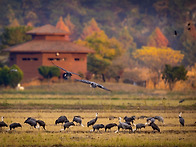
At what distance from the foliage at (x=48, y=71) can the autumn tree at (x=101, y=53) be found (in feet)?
26.7

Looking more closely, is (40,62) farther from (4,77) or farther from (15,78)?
(4,77)

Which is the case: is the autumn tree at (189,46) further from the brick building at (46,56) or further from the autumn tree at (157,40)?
the brick building at (46,56)

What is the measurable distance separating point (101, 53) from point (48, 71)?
634 inches

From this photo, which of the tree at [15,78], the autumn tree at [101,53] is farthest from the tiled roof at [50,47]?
the tree at [15,78]

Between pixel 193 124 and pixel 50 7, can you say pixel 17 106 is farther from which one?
pixel 50 7

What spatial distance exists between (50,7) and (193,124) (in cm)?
13188

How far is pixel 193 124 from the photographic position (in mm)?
26344

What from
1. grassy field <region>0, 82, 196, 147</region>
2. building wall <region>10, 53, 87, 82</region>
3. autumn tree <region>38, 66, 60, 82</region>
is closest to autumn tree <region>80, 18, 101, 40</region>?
building wall <region>10, 53, 87, 82</region>

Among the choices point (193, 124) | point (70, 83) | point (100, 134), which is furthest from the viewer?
point (70, 83)

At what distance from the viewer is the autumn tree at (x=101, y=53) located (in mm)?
70938

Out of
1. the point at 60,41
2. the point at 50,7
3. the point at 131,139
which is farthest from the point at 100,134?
the point at 50,7

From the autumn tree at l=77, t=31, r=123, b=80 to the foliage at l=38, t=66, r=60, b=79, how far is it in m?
8.13

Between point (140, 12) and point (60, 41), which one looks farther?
point (140, 12)

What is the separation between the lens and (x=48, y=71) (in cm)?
6319
